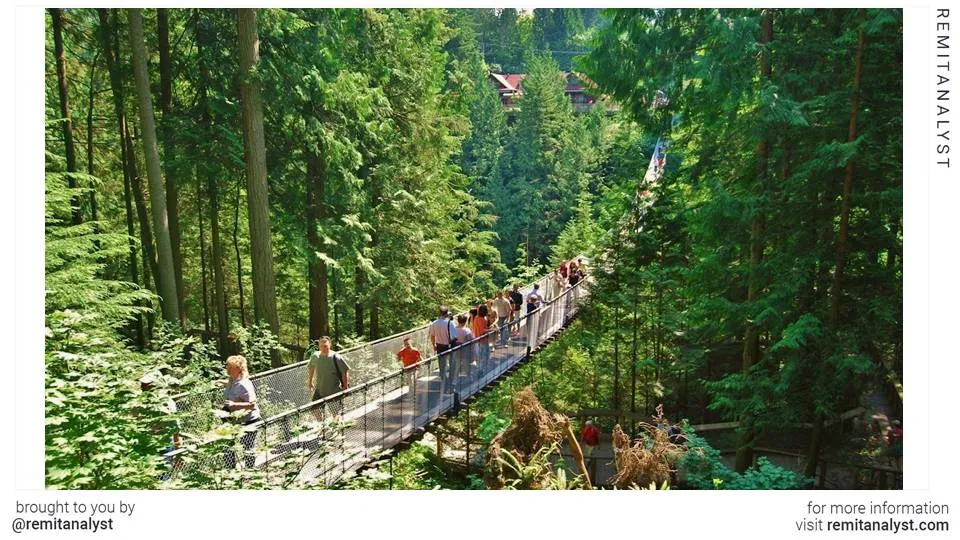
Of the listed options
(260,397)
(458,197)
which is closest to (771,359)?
(260,397)

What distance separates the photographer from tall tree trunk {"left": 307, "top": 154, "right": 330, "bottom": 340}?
15.0 meters

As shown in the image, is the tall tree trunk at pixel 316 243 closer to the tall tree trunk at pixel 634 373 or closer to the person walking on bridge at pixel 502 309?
the person walking on bridge at pixel 502 309

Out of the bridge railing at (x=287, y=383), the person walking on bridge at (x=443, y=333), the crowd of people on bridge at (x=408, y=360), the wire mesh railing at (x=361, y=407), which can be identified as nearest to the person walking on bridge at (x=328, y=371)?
the crowd of people on bridge at (x=408, y=360)

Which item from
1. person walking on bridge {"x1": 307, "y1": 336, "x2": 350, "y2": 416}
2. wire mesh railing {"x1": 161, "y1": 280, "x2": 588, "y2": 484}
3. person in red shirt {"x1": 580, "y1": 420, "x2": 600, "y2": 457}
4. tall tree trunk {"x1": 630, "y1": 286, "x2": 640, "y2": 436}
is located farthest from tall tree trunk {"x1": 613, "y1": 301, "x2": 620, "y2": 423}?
person walking on bridge {"x1": 307, "y1": 336, "x2": 350, "y2": 416}

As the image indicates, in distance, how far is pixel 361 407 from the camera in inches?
304

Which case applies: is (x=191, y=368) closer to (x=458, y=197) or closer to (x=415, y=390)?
(x=415, y=390)

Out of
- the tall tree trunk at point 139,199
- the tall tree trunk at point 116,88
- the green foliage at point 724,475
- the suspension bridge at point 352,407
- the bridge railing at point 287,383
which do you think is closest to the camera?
the suspension bridge at point 352,407

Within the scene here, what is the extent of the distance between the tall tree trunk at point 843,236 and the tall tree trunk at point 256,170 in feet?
24.2

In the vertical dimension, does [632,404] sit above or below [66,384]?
below

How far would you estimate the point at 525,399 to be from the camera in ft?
20.4

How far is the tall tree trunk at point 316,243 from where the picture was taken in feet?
49.2

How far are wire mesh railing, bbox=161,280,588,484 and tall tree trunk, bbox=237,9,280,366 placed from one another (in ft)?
9.24

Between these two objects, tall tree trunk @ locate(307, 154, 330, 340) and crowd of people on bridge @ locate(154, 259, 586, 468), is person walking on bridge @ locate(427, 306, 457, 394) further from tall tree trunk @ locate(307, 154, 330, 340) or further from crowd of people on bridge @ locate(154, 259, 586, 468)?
tall tree trunk @ locate(307, 154, 330, 340)

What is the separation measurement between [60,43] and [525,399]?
987cm
